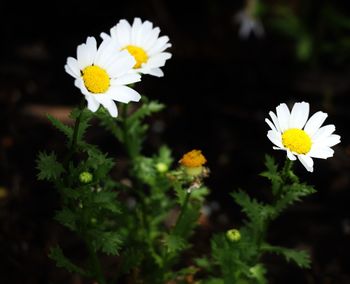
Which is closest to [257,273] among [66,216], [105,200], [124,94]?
[105,200]

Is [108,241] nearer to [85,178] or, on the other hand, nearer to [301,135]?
[85,178]

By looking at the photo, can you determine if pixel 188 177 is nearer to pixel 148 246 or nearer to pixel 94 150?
pixel 94 150

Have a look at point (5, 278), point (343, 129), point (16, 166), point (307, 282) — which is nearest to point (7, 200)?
point (16, 166)

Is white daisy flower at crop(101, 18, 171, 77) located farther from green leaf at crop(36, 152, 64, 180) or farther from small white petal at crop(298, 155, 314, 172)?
small white petal at crop(298, 155, 314, 172)

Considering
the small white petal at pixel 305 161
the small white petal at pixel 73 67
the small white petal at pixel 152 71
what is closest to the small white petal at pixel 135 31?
the small white petal at pixel 152 71

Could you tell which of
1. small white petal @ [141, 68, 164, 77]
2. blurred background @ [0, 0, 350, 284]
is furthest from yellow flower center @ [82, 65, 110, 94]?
blurred background @ [0, 0, 350, 284]
